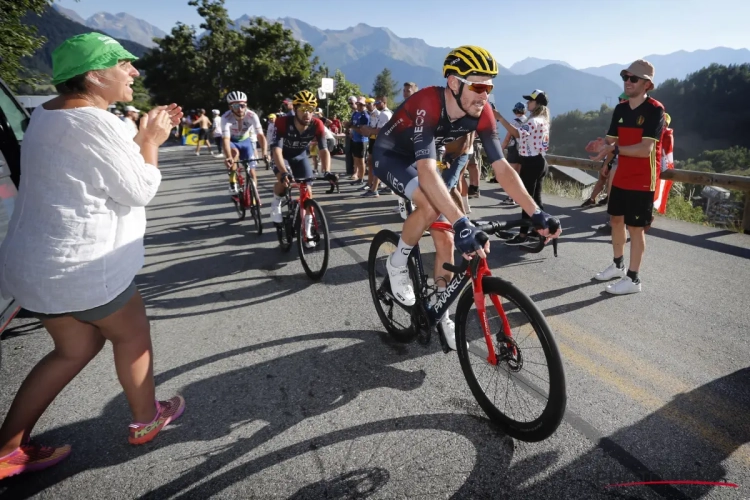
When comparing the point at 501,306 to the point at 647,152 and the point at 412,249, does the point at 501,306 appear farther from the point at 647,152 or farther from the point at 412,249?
the point at 647,152

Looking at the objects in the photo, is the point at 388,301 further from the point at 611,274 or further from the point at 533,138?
the point at 533,138

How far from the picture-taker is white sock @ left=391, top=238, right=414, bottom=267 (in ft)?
10.9

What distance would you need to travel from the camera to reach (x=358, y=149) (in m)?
12.4

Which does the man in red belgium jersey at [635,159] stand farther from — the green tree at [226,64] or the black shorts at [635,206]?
the green tree at [226,64]

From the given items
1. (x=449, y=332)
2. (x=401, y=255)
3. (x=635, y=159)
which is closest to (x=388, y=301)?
(x=401, y=255)

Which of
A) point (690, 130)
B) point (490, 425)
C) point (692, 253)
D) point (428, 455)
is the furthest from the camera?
point (690, 130)

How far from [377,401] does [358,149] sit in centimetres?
1027

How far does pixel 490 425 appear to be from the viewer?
263 centimetres

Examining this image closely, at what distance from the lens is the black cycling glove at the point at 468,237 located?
2.33m

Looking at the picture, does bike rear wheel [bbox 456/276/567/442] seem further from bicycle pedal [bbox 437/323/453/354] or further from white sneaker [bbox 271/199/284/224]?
white sneaker [bbox 271/199/284/224]

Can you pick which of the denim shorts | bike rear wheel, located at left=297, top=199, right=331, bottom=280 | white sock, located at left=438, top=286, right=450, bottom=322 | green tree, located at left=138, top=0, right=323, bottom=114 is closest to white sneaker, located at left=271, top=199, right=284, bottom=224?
bike rear wheel, located at left=297, top=199, right=331, bottom=280

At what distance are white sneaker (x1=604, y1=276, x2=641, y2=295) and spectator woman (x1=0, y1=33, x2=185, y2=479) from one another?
443 cm

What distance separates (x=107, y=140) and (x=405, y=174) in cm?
205

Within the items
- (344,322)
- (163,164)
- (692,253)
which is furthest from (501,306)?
(163,164)
